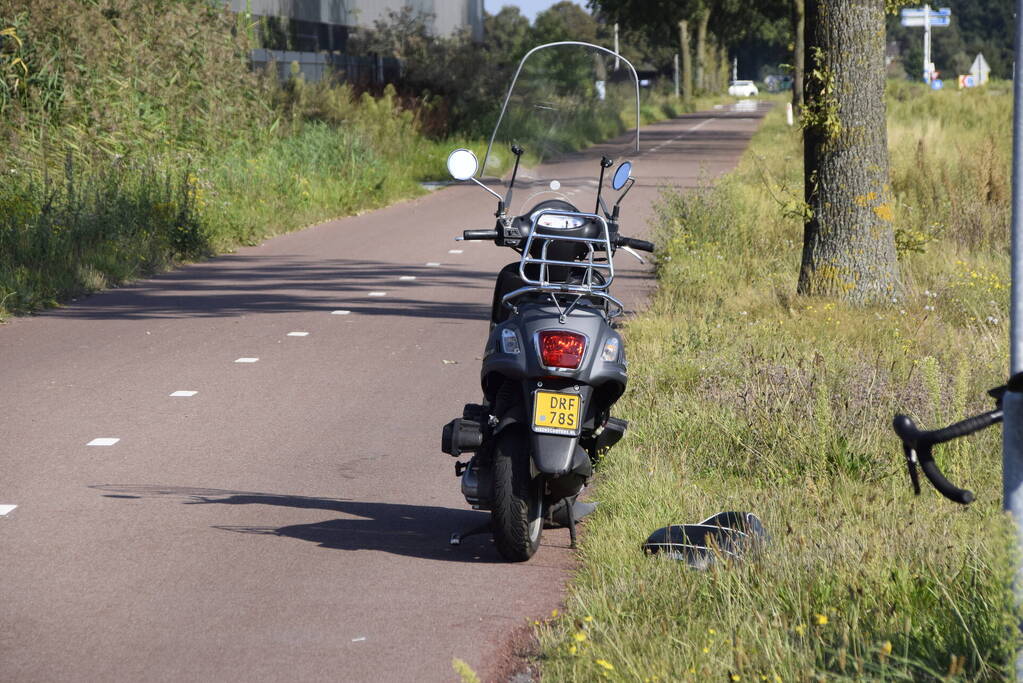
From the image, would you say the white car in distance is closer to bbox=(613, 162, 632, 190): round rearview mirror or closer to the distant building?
the distant building

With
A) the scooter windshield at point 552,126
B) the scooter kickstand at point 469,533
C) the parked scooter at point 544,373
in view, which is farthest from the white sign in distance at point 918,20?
the scooter kickstand at point 469,533

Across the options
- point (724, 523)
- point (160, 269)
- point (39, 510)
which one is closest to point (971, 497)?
point (724, 523)

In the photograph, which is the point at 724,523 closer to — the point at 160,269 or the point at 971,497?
the point at 971,497

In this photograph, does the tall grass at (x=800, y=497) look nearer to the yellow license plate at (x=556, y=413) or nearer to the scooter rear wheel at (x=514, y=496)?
the scooter rear wheel at (x=514, y=496)

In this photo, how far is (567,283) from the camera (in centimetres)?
561

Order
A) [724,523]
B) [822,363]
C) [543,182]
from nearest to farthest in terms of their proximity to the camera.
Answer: [724,523], [543,182], [822,363]

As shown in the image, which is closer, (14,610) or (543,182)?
(14,610)

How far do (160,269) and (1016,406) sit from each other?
13.1 metres

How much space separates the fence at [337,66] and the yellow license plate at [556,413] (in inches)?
969

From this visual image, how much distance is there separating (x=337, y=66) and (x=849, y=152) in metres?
25.4

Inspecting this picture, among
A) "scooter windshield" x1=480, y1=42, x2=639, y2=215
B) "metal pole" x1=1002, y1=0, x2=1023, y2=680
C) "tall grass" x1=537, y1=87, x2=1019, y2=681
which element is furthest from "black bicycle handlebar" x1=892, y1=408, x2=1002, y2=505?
"scooter windshield" x1=480, y1=42, x2=639, y2=215

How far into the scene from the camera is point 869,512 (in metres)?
5.61

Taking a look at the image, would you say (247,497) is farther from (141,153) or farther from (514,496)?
(141,153)

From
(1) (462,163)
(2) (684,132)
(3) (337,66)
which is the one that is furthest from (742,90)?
(1) (462,163)
